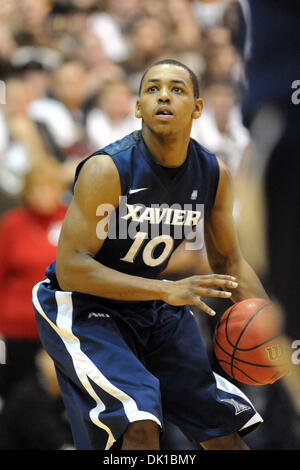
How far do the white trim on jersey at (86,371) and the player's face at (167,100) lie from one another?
33.0 inches

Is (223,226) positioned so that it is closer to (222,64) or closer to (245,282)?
(245,282)

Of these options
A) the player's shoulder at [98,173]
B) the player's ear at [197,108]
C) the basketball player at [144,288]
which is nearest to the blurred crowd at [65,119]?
the player's ear at [197,108]

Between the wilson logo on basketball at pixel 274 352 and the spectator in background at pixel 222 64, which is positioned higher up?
the spectator in background at pixel 222 64

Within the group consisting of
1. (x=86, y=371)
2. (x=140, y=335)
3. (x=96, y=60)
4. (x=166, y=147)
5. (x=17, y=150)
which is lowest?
(x=86, y=371)

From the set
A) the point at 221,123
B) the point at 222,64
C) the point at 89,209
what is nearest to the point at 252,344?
the point at 89,209

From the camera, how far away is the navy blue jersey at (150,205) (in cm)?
309

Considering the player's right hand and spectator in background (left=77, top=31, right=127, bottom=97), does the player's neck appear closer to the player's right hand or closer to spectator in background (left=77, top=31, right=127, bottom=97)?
the player's right hand

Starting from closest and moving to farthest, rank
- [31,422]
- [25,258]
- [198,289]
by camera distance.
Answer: [198,289], [31,422], [25,258]

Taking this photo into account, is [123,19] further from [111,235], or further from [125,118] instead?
[111,235]

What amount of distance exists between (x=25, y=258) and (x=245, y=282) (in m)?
1.44

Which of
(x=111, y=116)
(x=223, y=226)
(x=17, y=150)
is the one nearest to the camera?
(x=223, y=226)

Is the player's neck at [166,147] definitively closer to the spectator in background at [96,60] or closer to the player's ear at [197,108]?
the player's ear at [197,108]

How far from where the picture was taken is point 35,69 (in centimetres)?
504

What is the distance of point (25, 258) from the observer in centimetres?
424
